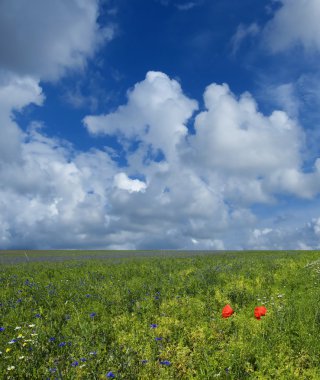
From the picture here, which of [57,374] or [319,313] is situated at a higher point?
[319,313]

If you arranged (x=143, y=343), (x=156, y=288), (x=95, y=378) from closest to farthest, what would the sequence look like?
(x=95, y=378)
(x=143, y=343)
(x=156, y=288)

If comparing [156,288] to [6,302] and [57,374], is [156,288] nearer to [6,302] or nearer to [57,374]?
[6,302]

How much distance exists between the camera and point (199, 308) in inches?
431

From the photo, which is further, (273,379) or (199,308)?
(199,308)

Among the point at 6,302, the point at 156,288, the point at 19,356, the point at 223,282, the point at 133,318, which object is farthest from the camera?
the point at 223,282

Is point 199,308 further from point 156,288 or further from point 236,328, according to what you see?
point 156,288

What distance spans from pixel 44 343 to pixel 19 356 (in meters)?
0.98

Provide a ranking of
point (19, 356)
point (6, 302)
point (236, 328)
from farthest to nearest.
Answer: point (6, 302)
point (236, 328)
point (19, 356)

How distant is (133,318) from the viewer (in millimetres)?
10203

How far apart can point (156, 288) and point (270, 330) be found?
615cm

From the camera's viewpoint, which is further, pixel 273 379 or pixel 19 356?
pixel 19 356

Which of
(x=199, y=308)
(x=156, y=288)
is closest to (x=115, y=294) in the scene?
(x=156, y=288)

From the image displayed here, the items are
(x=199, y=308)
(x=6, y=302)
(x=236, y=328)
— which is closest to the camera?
(x=236, y=328)

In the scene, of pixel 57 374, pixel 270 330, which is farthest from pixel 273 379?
pixel 57 374
